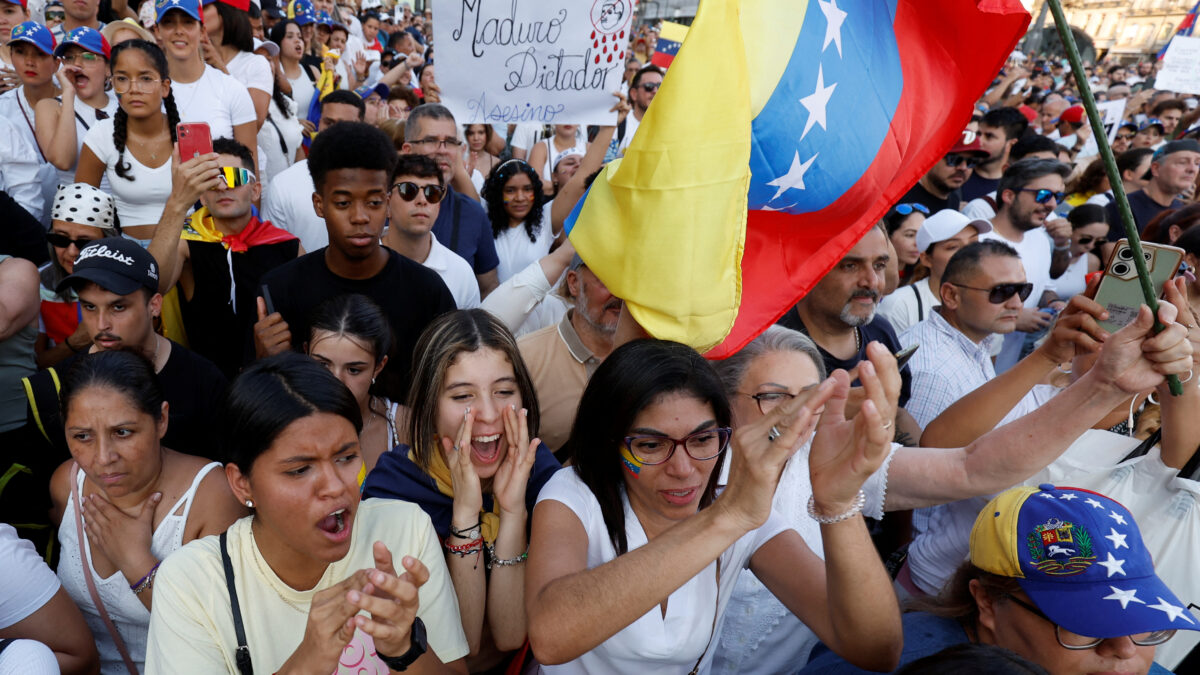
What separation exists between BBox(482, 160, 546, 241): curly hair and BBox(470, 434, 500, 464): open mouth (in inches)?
111

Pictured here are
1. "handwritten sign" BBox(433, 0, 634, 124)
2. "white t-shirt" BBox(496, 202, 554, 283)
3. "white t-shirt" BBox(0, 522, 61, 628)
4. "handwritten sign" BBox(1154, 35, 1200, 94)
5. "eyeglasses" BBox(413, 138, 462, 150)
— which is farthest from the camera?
"handwritten sign" BBox(1154, 35, 1200, 94)

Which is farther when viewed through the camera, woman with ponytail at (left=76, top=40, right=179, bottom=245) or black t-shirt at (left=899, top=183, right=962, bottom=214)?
black t-shirt at (left=899, top=183, right=962, bottom=214)

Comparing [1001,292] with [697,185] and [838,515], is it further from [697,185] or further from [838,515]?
[838,515]

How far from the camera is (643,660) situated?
6.14ft

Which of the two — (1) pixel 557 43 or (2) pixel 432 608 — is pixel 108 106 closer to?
(1) pixel 557 43

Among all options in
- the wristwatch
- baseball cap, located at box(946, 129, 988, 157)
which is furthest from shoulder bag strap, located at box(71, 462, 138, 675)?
baseball cap, located at box(946, 129, 988, 157)

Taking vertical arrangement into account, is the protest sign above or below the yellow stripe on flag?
above

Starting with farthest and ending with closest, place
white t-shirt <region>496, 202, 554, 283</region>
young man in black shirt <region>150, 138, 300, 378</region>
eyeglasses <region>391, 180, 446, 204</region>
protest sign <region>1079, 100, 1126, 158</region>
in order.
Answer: protest sign <region>1079, 100, 1126, 158</region> < white t-shirt <region>496, 202, 554, 283</region> < eyeglasses <region>391, 180, 446, 204</region> < young man in black shirt <region>150, 138, 300, 378</region>

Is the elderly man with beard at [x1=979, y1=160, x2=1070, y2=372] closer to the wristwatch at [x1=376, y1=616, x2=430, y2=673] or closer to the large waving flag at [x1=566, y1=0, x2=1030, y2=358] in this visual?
the large waving flag at [x1=566, y1=0, x2=1030, y2=358]

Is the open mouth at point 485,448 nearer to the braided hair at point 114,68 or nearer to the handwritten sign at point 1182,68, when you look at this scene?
the braided hair at point 114,68

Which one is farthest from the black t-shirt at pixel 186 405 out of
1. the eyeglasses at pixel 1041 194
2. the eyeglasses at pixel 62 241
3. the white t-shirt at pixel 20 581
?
the eyeglasses at pixel 1041 194

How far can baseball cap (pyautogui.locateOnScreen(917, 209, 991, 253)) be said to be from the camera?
4633 mm

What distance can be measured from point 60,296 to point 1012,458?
3.86 m

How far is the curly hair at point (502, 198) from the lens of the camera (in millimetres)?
4953
